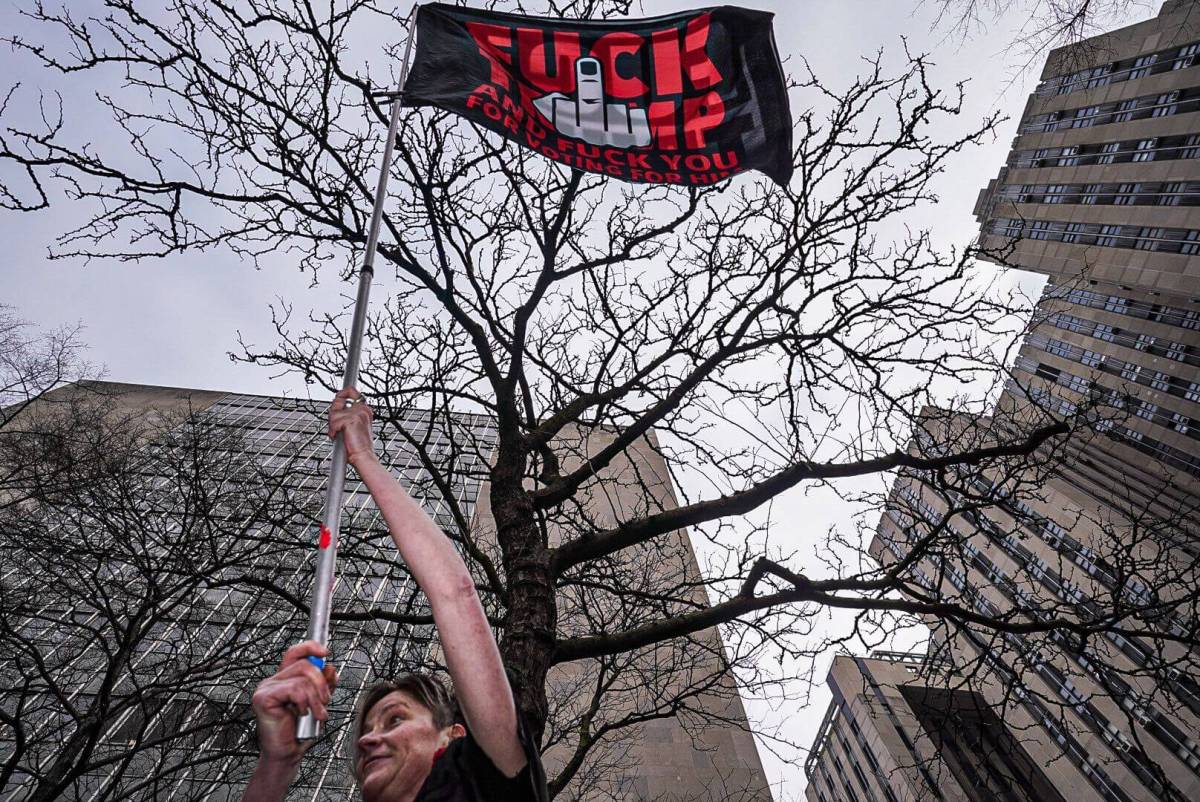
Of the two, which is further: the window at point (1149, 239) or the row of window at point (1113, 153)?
the row of window at point (1113, 153)

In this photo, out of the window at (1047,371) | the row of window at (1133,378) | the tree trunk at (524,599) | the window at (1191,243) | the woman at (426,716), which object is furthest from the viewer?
the window at (1047,371)

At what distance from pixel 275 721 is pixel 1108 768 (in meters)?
45.2

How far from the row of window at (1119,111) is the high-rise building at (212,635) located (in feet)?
151

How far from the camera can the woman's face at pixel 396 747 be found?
1.73 m

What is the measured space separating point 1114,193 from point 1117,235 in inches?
162

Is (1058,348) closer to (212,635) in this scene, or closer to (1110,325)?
(1110,325)

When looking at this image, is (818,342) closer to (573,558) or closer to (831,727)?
(573,558)

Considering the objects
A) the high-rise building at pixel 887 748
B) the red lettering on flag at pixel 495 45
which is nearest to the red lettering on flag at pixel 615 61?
the red lettering on flag at pixel 495 45

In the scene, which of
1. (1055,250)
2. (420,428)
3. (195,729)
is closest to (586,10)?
(195,729)

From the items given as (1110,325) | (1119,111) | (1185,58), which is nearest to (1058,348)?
(1110,325)

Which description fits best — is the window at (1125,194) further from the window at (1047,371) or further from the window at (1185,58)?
the window at (1047,371)

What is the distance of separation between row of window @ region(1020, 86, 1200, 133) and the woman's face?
56029 mm

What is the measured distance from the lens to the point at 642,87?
16.4 ft

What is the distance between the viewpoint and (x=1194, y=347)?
125 ft
